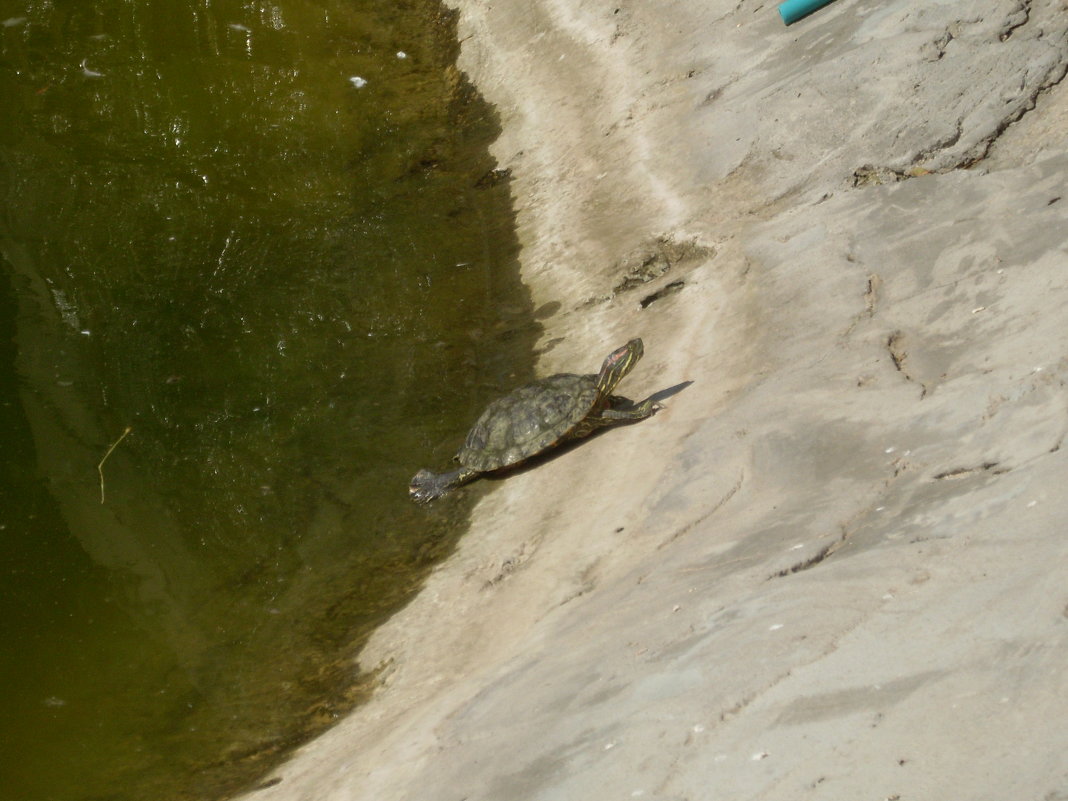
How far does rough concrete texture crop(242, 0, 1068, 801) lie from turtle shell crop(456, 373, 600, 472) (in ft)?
0.91

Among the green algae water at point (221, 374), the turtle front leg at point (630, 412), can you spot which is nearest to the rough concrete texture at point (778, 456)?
the turtle front leg at point (630, 412)

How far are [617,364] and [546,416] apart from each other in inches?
22.4

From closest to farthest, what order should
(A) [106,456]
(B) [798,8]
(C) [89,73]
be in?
(A) [106,456]
(B) [798,8]
(C) [89,73]

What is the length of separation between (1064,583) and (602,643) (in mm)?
1963

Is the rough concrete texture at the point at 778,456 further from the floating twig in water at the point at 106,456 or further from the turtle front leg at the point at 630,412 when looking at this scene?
the floating twig in water at the point at 106,456

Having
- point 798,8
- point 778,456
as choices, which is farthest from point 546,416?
point 798,8

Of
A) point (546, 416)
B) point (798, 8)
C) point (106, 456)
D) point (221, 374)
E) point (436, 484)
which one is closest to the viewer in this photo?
point (546, 416)

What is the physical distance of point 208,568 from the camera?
7.20 metres

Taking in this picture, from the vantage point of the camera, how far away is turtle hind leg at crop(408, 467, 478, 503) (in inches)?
292

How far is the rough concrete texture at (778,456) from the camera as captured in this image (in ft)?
12.1

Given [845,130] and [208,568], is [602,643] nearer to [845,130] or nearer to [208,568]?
[208,568]

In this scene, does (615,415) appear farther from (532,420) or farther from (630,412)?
(532,420)

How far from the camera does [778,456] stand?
5707 mm

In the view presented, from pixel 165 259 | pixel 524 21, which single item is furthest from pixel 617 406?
pixel 524 21
